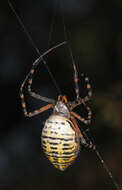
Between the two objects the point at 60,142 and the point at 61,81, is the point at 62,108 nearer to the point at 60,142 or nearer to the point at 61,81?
the point at 60,142

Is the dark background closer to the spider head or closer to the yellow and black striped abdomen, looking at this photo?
the spider head

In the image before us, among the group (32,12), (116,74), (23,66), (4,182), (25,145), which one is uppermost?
(32,12)

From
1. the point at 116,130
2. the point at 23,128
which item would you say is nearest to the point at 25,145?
the point at 23,128

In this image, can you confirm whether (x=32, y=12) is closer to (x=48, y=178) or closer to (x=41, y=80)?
(x=41, y=80)

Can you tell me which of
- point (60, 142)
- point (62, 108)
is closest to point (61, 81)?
point (62, 108)

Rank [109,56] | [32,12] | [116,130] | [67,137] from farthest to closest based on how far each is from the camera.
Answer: [32,12]
[109,56]
[116,130]
[67,137]

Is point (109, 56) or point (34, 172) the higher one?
point (109, 56)

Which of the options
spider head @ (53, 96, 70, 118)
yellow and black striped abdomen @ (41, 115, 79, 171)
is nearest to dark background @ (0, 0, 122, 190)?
spider head @ (53, 96, 70, 118)
